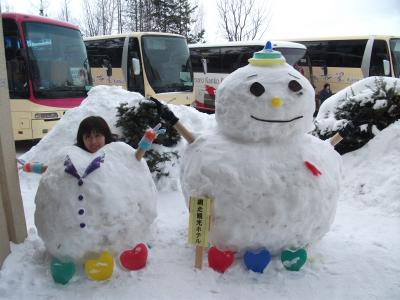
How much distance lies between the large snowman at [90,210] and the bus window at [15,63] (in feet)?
20.0

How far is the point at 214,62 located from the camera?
15.9m

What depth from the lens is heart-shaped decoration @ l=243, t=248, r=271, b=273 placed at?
324cm

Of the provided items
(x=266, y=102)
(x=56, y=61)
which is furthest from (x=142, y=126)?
(x=56, y=61)

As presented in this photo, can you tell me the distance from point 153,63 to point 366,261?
31.1ft

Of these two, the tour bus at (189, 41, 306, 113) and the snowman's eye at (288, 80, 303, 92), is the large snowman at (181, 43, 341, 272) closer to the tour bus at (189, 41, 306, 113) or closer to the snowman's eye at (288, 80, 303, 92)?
the snowman's eye at (288, 80, 303, 92)

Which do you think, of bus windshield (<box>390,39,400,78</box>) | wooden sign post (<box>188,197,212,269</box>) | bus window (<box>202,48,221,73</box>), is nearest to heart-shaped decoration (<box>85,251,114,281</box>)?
wooden sign post (<box>188,197,212,269</box>)

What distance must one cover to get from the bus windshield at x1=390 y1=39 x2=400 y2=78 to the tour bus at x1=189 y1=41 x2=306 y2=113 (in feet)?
9.36

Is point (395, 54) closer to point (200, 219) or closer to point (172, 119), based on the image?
point (172, 119)

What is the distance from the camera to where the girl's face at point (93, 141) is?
334cm

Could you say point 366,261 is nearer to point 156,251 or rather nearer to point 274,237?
point 274,237

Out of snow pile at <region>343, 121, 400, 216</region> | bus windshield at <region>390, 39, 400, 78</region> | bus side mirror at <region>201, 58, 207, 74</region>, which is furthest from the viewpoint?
bus side mirror at <region>201, 58, 207, 74</region>

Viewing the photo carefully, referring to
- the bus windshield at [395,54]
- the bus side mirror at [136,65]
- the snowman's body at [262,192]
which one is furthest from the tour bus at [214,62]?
the snowman's body at [262,192]

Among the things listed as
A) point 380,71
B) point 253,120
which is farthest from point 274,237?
point 380,71

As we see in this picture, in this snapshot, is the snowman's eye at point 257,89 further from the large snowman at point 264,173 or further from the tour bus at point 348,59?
the tour bus at point 348,59
